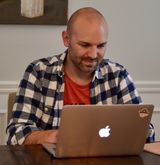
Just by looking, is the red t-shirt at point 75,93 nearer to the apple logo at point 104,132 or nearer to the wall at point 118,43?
the apple logo at point 104,132

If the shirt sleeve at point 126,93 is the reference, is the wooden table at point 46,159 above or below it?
below

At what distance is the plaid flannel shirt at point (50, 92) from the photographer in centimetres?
189

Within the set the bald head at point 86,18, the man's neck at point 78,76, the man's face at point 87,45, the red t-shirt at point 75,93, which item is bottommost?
the red t-shirt at point 75,93

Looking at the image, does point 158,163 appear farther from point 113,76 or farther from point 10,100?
point 10,100

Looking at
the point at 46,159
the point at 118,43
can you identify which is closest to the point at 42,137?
the point at 46,159

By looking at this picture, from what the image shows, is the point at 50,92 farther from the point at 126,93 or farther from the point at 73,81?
the point at 126,93

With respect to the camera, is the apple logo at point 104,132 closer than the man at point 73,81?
Yes

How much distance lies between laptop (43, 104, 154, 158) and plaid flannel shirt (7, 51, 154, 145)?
0.41 metres

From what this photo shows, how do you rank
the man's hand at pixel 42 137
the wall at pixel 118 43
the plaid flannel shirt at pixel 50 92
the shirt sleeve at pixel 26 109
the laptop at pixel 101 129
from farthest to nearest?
the wall at pixel 118 43 → the plaid flannel shirt at pixel 50 92 → the shirt sleeve at pixel 26 109 → the man's hand at pixel 42 137 → the laptop at pixel 101 129

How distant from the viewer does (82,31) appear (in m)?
1.93

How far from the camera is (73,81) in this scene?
205 centimetres

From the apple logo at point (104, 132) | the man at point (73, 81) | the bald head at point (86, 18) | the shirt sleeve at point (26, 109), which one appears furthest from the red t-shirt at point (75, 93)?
the apple logo at point (104, 132)

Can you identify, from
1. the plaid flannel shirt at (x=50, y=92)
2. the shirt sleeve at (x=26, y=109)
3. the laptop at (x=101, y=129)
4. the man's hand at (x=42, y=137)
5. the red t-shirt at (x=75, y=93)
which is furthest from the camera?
the red t-shirt at (x=75, y=93)

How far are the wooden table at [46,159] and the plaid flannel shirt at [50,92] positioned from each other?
27 centimetres
